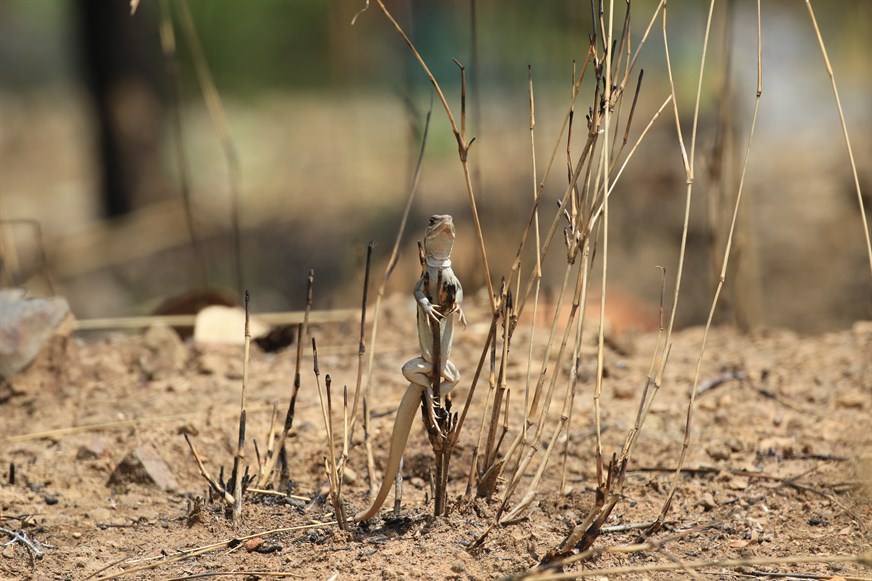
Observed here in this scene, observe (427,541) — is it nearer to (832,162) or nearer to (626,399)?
(626,399)

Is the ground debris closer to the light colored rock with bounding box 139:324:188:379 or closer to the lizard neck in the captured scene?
the light colored rock with bounding box 139:324:188:379

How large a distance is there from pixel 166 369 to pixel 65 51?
14862mm

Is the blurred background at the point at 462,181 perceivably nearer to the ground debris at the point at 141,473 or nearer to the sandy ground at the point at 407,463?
the sandy ground at the point at 407,463

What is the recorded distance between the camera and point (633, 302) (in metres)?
5.06

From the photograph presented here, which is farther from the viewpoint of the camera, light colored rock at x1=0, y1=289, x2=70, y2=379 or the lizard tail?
light colored rock at x1=0, y1=289, x2=70, y2=379

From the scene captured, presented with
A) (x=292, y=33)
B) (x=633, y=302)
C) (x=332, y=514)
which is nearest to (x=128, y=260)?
(x=633, y=302)

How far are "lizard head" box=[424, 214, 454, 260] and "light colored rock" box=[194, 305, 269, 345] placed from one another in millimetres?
1510

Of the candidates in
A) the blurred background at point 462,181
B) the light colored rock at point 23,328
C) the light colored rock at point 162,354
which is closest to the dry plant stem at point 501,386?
the blurred background at point 462,181

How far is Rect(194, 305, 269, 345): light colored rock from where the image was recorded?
282cm

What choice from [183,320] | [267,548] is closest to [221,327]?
[183,320]

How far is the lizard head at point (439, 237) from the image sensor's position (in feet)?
4.58

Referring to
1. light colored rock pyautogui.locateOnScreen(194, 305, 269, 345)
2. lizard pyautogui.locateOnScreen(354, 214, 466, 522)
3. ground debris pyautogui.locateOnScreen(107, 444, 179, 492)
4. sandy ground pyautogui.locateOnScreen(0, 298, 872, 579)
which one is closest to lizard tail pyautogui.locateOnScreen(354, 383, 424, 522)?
lizard pyautogui.locateOnScreen(354, 214, 466, 522)

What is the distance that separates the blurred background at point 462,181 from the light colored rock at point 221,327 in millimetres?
117

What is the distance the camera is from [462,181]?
7.20m
